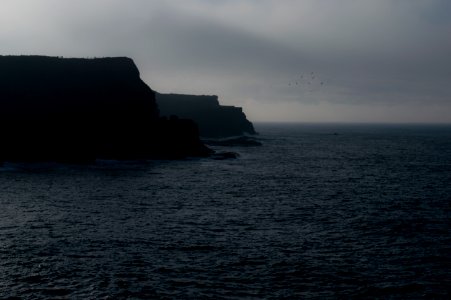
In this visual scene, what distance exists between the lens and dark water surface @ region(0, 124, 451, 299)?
25938 mm

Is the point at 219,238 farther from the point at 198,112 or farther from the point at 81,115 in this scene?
the point at 198,112

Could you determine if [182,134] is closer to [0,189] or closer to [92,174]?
[92,174]

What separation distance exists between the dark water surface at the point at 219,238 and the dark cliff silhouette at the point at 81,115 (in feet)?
57.3

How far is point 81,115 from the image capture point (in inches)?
3671

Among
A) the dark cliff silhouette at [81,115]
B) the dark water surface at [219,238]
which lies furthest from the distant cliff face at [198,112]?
the dark water surface at [219,238]

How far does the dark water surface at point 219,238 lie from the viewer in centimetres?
2594

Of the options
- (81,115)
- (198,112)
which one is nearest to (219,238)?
(81,115)

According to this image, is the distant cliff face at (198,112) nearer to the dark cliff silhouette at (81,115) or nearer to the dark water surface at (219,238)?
the dark cliff silhouette at (81,115)

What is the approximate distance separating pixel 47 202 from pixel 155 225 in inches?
615

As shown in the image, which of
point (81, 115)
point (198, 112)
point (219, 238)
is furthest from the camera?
point (198, 112)

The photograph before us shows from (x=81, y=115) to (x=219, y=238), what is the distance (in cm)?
6576

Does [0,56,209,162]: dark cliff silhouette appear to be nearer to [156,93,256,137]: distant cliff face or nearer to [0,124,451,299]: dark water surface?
[0,124,451,299]: dark water surface

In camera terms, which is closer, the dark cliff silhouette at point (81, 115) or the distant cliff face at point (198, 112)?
the dark cliff silhouette at point (81, 115)

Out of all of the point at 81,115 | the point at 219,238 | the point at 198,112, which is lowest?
the point at 219,238
